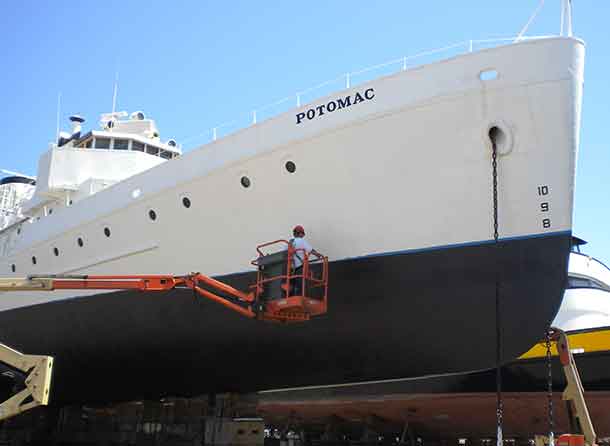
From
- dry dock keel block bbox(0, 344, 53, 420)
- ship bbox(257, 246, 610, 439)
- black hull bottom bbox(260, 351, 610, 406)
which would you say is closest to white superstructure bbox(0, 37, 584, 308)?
black hull bottom bbox(260, 351, 610, 406)

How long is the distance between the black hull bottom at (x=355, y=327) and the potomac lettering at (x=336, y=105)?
209 cm

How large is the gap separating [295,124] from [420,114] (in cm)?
178

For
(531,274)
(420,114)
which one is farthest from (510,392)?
(420,114)

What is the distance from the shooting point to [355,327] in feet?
27.2

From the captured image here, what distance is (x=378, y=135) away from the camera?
804 centimetres

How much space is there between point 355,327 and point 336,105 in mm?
3021

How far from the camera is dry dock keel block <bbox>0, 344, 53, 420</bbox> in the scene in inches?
256

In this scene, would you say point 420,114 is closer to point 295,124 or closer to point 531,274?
point 295,124

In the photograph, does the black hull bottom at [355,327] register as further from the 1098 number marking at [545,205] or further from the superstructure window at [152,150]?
the superstructure window at [152,150]

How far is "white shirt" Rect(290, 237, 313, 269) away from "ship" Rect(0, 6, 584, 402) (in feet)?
2.02

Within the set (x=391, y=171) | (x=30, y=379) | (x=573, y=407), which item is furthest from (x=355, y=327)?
(x=30, y=379)

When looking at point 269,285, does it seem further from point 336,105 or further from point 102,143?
point 102,143

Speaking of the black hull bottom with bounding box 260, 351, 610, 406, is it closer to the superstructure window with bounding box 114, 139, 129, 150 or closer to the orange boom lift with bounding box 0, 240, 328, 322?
the orange boom lift with bounding box 0, 240, 328, 322

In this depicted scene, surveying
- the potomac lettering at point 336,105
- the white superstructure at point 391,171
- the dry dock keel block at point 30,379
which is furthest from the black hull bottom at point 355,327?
the dry dock keel block at point 30,379
